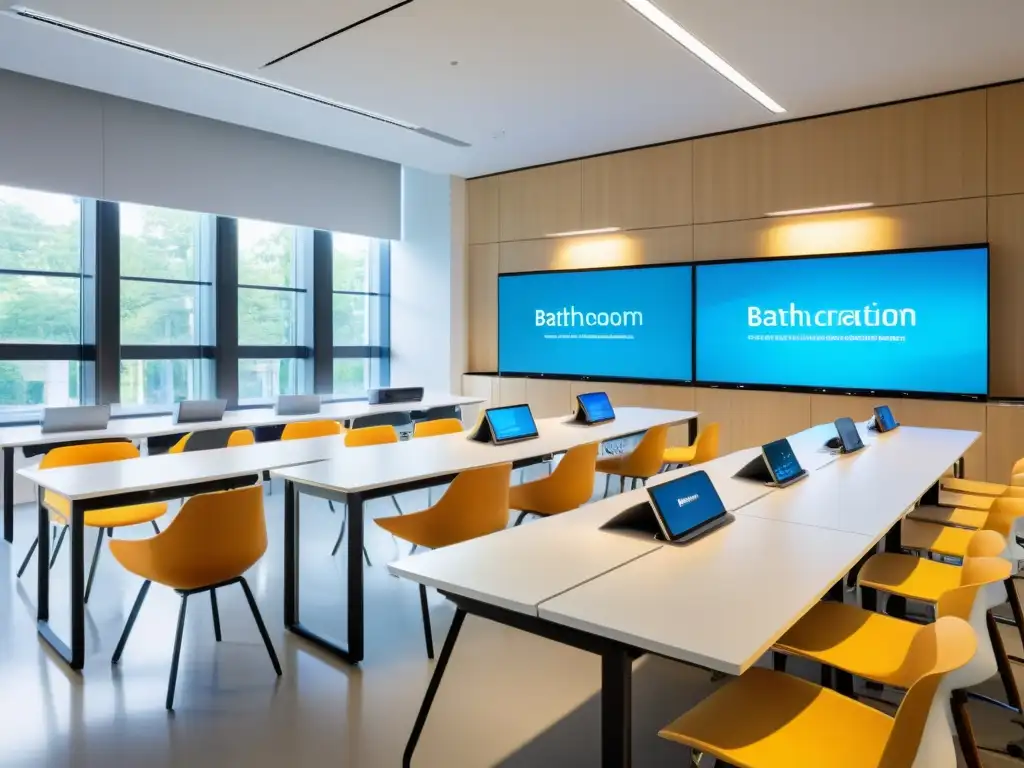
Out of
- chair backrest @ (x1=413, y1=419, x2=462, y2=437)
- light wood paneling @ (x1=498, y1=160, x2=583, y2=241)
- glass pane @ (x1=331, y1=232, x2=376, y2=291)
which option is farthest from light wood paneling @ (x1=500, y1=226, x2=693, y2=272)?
chair backrest @ (x1=413, y1=419, x2=462, y2=437)

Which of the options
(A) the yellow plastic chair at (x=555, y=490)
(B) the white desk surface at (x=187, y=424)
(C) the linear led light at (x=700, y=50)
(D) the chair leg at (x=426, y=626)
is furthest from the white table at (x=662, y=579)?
(B) the white desk surface at (x=187, y=424)

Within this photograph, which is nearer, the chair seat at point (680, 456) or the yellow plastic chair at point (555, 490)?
the yellow plastic chair at point (555, 490)

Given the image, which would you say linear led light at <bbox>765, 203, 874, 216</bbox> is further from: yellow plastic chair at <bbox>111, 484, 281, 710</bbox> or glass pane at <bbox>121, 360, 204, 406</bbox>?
glass pane at <bbox>121, 360, 204, 406</bbox>

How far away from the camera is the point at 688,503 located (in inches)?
94.7

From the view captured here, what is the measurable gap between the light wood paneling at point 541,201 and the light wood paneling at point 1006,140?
372cm

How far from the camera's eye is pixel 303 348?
830 centimetres

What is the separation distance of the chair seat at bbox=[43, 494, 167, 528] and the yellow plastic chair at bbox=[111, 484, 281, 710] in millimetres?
785

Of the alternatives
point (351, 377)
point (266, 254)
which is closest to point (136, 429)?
point (266, 254)

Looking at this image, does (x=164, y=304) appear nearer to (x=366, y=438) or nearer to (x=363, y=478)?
(x=366, y=438)

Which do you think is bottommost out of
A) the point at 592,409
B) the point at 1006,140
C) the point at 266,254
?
the point at 592,409

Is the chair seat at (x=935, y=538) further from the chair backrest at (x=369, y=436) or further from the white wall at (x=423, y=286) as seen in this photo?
the white wall at (x=423, y=286)

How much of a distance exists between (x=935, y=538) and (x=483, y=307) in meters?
6.13

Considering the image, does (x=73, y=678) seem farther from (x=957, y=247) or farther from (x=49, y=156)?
(x=957, y=247)

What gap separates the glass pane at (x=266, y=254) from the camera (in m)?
7.70
